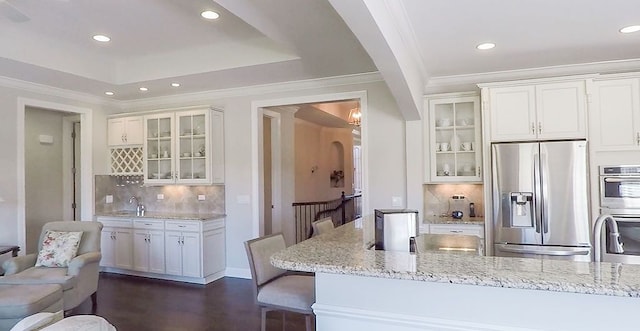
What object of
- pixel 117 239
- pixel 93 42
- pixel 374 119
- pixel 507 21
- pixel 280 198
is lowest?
pixel 117 239

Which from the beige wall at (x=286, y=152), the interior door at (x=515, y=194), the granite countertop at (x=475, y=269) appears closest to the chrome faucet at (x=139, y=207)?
the beige wall at (x=286, y=152)

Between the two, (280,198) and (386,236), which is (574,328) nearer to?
(386,236)

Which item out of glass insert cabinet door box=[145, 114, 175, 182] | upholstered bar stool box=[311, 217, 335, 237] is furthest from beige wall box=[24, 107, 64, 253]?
upholstered bar stool box=[311, 217, 335, 237]

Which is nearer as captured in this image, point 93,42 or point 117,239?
point 93,42

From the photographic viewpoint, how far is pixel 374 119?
195 inches

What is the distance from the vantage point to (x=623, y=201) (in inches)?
157

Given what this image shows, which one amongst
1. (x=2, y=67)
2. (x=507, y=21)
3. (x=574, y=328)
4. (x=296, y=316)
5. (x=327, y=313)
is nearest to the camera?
(x=574, y=328)

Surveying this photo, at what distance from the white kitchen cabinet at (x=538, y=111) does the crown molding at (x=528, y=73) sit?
1.21 ft

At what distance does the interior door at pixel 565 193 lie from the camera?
402cm

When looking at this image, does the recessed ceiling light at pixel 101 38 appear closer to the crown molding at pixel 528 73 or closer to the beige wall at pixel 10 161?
the beige wall at pixel 10 161

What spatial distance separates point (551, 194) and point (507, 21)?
6.16ft

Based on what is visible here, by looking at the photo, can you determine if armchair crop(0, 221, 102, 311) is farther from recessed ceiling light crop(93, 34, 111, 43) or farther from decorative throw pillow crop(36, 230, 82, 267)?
recessed ceiling light crop(93, 34, 111, 43)

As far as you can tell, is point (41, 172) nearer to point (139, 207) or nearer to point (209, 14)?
point (139, 207)

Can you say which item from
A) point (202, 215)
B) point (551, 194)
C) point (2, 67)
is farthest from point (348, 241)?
point (2, 67)
